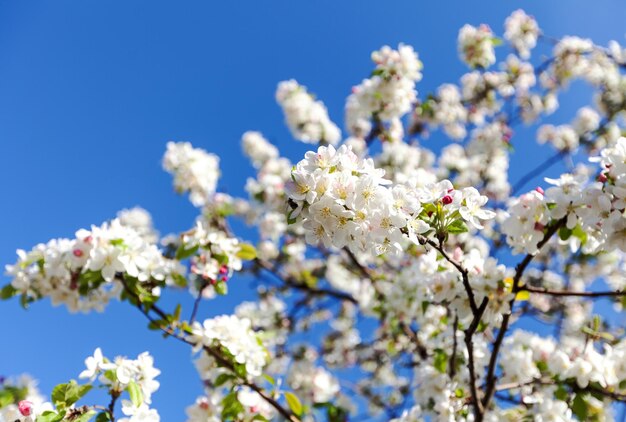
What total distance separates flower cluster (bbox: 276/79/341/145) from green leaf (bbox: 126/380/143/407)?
404 centimetres

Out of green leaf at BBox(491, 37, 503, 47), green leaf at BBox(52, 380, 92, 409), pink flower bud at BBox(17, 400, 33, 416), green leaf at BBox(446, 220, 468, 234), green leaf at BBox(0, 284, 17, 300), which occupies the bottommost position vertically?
pink flower bud at BBox(17, 400, 33, 416)

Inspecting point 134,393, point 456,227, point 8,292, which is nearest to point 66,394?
point 134,393

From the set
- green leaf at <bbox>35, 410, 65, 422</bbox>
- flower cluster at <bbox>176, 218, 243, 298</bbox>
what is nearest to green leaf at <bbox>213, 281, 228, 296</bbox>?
flower cluster at <bbox>176, 218, 243, 298</bbox>

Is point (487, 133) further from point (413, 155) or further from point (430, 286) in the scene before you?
point (430, 286)

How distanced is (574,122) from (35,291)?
8122 millimetres

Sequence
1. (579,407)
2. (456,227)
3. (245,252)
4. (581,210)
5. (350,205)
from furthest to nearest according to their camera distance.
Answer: (245,252)
(579,407)
(581,210)
(456,227)
(350,205)

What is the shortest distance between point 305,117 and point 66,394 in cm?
Answer: 443

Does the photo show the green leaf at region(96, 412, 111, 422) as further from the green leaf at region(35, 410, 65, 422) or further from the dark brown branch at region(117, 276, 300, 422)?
the dark brown branch at region(117, 276, 300, 422)

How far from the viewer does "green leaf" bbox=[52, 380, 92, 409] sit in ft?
6.15

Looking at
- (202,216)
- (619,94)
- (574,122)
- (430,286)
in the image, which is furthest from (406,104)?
(574,122)

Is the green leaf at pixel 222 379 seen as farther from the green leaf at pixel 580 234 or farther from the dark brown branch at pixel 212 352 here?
the green leaf at pixel 580 234

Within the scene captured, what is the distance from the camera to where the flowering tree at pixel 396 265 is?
5.28 feet

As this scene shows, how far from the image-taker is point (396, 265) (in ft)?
19.0

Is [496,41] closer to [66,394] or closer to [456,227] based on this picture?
[456,227]
